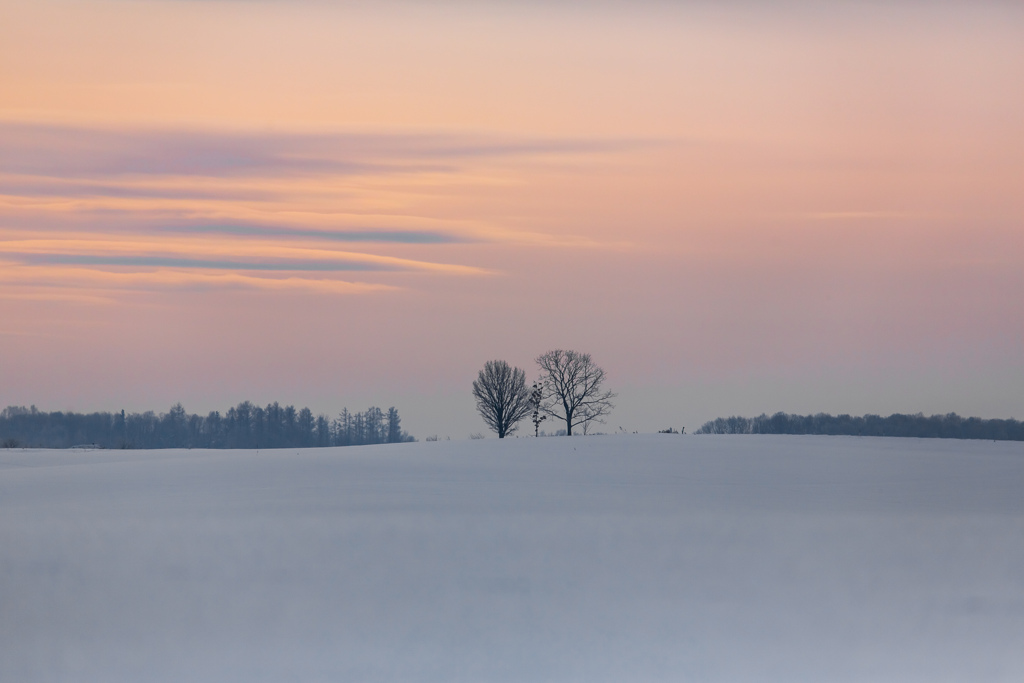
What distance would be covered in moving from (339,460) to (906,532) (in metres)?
14.9

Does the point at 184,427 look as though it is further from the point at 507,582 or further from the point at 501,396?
the point at 507,582

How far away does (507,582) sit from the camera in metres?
13.3

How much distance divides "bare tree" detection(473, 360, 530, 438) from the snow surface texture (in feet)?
155

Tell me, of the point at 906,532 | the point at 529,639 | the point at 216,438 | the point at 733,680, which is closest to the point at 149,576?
the point at 529,639

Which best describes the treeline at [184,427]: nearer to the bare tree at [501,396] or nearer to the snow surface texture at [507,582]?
the bare tree at [501,396]

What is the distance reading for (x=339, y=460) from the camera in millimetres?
26172

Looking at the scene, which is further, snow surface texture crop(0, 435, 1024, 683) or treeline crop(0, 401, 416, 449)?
treeline crop(0, 401, 416, 449)

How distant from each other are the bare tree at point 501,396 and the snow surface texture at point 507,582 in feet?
155

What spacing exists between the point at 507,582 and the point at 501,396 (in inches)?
2196

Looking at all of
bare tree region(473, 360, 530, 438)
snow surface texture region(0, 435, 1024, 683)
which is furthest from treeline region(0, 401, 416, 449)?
snow surface texture region(0, 435, 1024, 683)

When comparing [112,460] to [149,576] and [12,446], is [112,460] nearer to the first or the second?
[12,446]

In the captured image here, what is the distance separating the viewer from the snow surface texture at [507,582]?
11148 millimetres

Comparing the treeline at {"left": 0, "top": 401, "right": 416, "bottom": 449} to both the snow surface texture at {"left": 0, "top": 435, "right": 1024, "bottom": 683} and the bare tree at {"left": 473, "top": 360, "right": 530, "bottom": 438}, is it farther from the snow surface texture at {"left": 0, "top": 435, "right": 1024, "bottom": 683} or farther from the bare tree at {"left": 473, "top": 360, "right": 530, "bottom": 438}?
the snow surface texture at {"left": 0, "top": 435, "right": 1024, "bottom": 683}

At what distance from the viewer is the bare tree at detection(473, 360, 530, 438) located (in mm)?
68688
